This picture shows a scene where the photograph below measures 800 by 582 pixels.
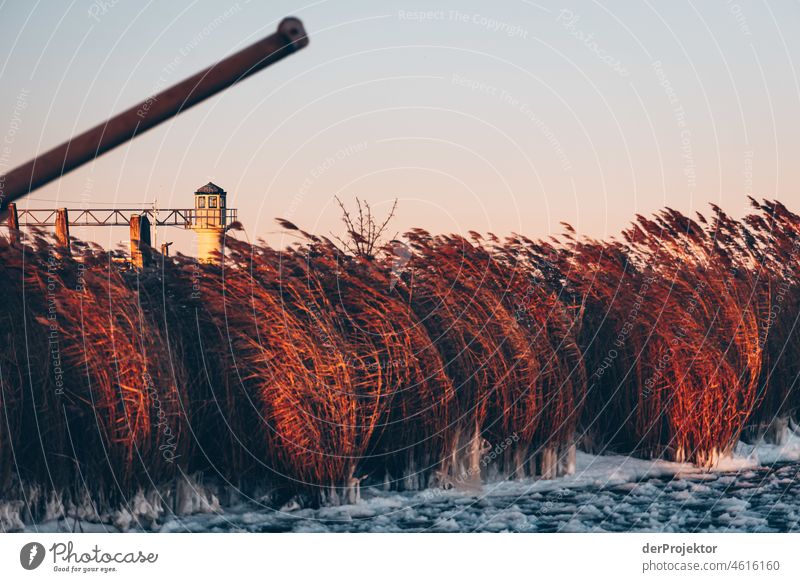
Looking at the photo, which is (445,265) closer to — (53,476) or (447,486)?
(447,486)

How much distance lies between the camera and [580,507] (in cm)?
1330

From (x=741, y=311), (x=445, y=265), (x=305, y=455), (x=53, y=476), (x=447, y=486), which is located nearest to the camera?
(x=53, y=476)

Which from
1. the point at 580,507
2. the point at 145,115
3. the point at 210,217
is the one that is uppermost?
the point at 210,217

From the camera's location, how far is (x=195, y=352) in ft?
41.3

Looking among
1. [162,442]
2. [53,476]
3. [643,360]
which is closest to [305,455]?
[162,442]

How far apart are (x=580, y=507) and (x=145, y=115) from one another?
10093mm

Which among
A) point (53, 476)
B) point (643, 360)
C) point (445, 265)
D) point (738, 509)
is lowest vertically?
point (738, 509)

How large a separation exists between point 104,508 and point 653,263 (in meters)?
8.82
